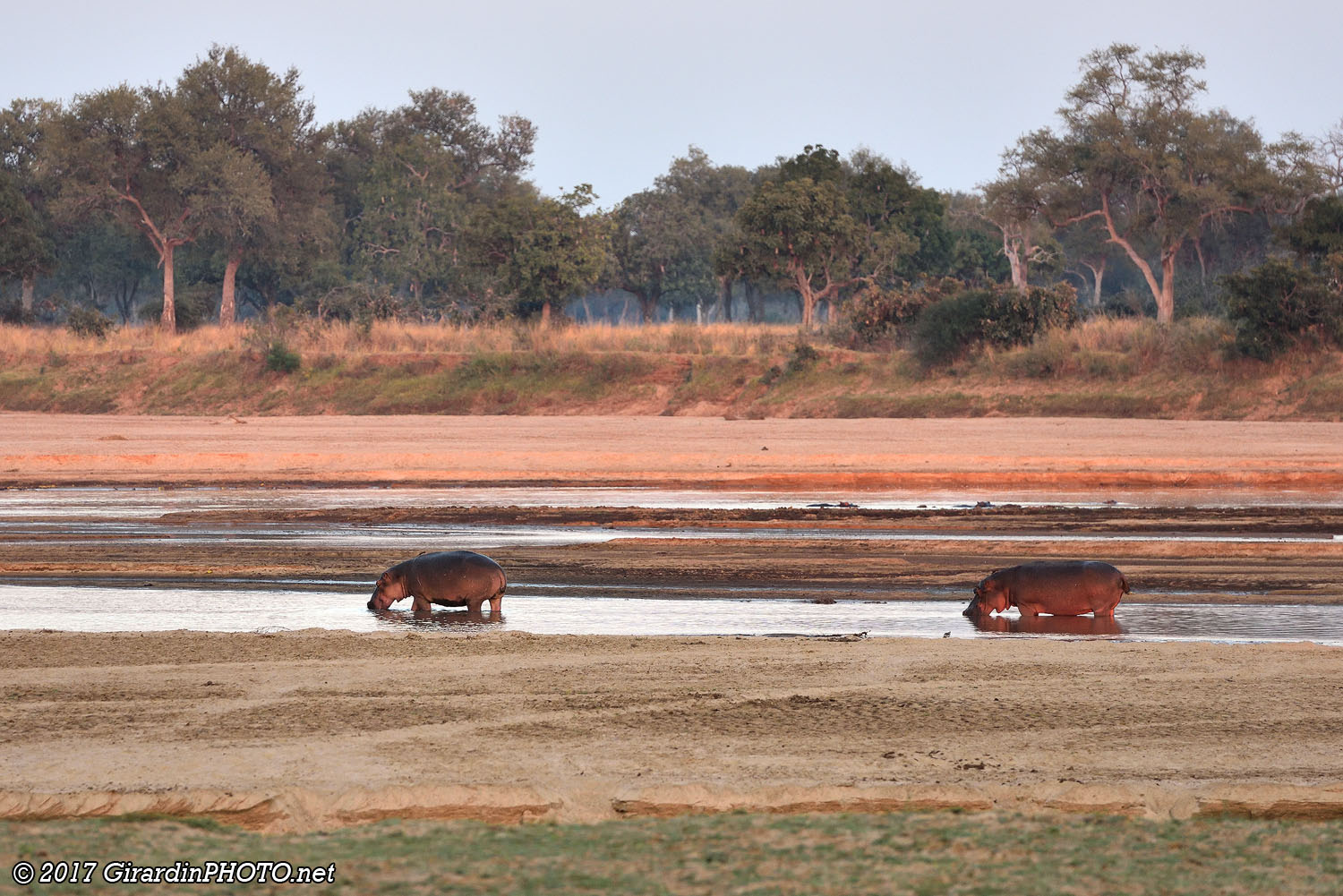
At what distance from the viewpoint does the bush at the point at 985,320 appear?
37.5 meters

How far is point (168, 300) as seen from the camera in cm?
5722

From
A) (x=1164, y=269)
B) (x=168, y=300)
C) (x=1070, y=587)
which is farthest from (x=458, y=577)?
(x=168, y=300)

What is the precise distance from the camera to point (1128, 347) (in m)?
35.9

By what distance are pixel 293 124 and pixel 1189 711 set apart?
63.1 m

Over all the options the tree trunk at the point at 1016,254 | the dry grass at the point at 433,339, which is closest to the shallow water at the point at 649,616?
the dry grass at the point at 433,339

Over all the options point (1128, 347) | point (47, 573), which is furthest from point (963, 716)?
point (1128, 347)

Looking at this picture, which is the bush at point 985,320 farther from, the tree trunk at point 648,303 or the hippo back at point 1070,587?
the tree trunk at point 648,303

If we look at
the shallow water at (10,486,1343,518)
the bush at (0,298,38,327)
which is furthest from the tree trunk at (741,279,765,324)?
the shallow water at (10,486,1343,518)

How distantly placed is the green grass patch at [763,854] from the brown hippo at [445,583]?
5.82 metres

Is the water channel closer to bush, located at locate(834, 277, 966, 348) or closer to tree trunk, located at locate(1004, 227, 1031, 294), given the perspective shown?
bush, located at locate(834, 277, 966, 348)

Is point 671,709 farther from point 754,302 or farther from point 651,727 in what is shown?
point 754,302

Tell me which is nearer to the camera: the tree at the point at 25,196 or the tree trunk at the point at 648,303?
the tree at the point at 25,196

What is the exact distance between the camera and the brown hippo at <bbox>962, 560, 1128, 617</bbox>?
9.84 m

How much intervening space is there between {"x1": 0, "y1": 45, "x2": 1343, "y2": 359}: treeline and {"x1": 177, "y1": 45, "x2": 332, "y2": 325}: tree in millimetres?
106
